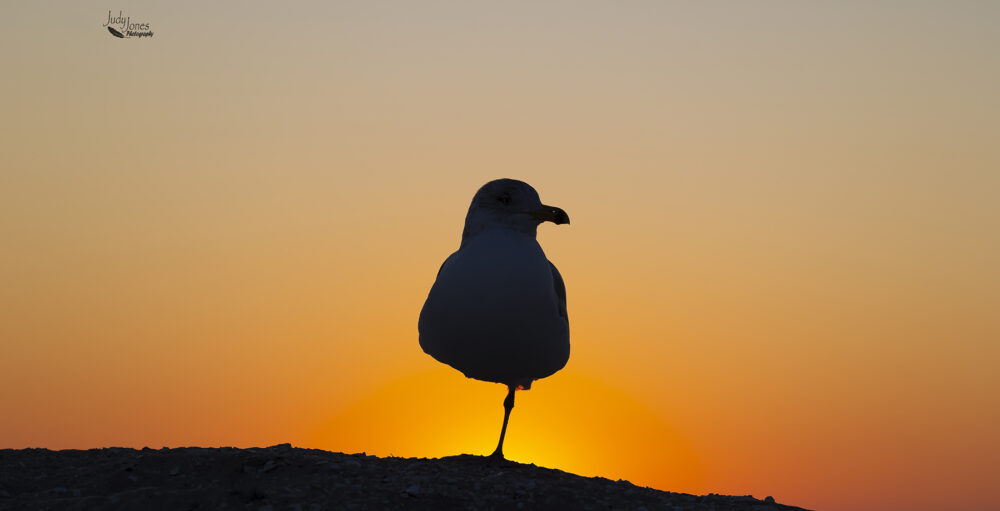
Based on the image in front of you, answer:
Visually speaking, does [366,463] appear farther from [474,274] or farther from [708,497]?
[708,497]

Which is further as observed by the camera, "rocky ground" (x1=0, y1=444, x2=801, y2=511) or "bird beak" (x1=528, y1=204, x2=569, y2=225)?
"bird beak" (x1=528, y1=204, x2=569, y2=225)

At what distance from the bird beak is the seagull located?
0.01 metres

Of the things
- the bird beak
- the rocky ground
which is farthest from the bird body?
the rocky ground

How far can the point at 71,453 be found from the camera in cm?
1312

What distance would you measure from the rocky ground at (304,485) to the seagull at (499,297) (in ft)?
4.39

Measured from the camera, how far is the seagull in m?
11.0

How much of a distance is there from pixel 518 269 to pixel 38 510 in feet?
18.4

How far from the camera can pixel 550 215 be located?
11562 millimetres

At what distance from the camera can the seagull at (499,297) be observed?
1102 cm

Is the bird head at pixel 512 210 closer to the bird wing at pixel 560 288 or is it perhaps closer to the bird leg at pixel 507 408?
the bird wing at pixel 560 288

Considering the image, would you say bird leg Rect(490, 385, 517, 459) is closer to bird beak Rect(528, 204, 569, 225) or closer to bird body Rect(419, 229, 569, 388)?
bird body Rect(419, 229, 569, 388)

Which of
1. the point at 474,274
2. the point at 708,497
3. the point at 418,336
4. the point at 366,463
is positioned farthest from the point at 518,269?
the point at 708,497

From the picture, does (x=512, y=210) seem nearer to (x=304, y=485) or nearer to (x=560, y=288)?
(x=560, y=288)

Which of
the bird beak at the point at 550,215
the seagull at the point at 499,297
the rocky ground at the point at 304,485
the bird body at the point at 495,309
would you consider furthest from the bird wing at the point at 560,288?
the rocky ground at the point at 304,485
